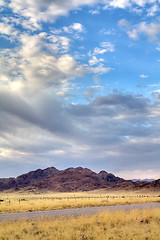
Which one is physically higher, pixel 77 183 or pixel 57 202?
pixel 57 202

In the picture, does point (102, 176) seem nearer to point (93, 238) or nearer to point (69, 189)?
point (69, 189)

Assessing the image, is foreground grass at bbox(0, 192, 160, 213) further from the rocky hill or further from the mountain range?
the rocky hill

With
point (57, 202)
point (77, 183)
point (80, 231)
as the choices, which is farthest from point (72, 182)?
point (80, 231)

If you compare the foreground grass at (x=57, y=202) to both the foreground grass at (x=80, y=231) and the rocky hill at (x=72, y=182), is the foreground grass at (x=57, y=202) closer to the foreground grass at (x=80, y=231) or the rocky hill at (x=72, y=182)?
the foreground grass at (x=80, y=231)

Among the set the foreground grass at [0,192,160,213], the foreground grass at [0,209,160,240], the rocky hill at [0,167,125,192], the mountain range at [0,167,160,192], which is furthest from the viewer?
the rocky hill at [0,167,125,192]

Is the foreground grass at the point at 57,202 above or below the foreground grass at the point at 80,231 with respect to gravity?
below

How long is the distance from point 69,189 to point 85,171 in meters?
45.7

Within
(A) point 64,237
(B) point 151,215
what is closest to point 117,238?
(A) point 64,237

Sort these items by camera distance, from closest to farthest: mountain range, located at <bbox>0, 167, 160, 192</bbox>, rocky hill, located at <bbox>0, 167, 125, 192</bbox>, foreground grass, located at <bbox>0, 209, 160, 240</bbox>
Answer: foreground grass, located at <bbox>0, 209, 160, 240</bbox> < mountain range, located at <bbox>0, 167, 160, 192</bbox> < rocky hill, located at <bbox>0, 167, 125, 192</bbox>

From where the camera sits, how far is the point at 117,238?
486 inches

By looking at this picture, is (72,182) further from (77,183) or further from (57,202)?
(57,202)

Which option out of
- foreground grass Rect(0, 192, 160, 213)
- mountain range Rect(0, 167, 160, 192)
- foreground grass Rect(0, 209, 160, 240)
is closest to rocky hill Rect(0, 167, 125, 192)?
mountain range Rect(0, 167, 160, 192)

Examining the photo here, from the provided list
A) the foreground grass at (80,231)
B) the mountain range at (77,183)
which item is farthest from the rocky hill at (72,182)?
the foreground grass at (80,231)

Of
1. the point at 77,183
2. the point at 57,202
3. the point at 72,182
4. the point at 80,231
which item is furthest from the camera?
the point at 72,182
